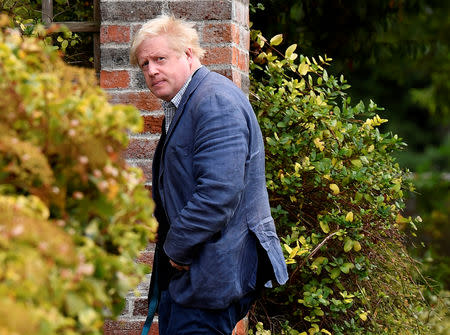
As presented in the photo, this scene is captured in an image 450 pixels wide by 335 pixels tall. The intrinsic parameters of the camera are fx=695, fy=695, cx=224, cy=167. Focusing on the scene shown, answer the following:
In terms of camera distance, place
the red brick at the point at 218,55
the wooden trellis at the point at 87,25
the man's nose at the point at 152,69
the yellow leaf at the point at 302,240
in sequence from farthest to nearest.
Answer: the wooden trellis at the point at 87,25
the yellow leaf at the point at 302,240
the red brick at the point at 218,55
the man's nose at the point at 152,69

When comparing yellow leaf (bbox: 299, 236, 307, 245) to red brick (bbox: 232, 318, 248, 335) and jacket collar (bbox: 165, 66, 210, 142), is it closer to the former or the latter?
red brick (bbox: 232, 318, 248, 335)

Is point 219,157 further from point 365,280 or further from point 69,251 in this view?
point 365,280

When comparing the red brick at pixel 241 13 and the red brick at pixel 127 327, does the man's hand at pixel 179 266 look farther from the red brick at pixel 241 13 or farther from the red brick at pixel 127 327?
the red brick at pixel 241 13

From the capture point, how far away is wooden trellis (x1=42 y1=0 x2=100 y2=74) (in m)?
3.20

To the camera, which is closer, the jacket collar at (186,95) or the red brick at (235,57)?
the jacket collar at (186,95)

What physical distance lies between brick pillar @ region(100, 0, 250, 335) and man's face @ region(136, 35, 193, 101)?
1.72 feet

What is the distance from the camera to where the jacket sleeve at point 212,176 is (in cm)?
220

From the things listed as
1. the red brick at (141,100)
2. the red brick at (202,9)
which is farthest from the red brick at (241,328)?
the red brick at (202,9)

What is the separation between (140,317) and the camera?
3.03m

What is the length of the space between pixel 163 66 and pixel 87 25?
0.92 meters

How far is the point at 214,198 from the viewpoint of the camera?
219cm

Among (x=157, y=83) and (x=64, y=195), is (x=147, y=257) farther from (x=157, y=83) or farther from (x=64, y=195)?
(x=64, y=195)

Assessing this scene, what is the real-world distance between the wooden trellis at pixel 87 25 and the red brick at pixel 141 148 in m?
0.48

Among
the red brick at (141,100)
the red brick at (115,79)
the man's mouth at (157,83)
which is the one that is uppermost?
the man's mouth at (157,83)
